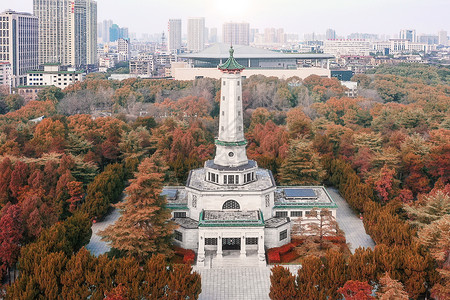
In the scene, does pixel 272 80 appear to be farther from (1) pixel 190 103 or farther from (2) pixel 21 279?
(2) pixel 21 279

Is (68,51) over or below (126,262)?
over

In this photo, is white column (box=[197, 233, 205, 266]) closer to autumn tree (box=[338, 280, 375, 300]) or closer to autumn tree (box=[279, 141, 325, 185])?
autumn tree (box=[338, 280, 375, 300])

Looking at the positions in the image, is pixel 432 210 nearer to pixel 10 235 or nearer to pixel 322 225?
pixel 322 225

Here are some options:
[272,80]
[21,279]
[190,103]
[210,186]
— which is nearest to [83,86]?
[190,103]

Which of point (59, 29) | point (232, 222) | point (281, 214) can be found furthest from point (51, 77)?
point (232, 222)

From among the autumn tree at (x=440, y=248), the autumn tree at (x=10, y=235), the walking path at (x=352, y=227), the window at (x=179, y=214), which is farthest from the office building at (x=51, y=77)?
the autumn tree at (x=440, y=248)

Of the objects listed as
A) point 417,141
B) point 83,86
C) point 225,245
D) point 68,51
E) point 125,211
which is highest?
point 68,51

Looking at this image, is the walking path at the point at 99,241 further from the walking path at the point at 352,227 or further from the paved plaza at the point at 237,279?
the walking path at the point at 352,227
